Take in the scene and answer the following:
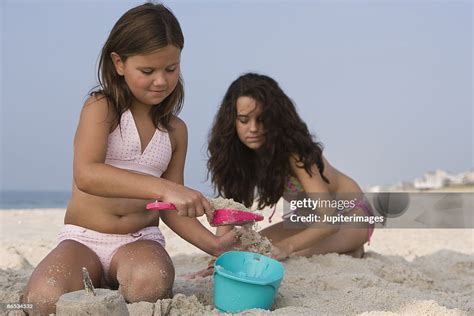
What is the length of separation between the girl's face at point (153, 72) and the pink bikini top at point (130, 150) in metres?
0.17

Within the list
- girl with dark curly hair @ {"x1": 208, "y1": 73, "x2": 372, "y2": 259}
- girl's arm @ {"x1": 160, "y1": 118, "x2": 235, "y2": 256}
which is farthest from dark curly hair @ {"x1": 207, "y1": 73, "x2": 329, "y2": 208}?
girl's arm @ {"x1": 160, "y1": 118, "x2": 235, "y2": 256}

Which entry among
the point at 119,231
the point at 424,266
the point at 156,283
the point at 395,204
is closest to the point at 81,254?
the point at 119,231

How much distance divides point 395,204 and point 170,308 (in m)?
4.94

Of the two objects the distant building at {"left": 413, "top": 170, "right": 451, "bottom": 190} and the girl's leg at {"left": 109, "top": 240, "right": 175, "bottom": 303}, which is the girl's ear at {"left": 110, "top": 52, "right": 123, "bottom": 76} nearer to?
the girl's leg at {"left": 109, "top": 240, "right": 175, "bottom": 303}

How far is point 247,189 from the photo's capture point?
3641 millimetres

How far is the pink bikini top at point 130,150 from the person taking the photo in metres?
2.41

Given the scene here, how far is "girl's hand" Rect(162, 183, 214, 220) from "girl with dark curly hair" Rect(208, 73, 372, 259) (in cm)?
127

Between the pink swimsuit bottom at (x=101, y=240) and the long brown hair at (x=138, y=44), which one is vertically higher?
the long brown hair at (x=138, y=44)

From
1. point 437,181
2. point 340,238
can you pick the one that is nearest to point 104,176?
point 340,238

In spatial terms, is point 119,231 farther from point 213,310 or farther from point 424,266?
point 424,266

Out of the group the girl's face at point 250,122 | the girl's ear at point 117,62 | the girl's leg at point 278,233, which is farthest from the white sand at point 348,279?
the girl's ear at point 117,62

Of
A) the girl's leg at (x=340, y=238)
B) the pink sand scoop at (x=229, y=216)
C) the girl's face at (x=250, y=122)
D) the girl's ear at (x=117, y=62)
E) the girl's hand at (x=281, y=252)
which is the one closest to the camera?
the pink sand scoop at (x=229, y=216)

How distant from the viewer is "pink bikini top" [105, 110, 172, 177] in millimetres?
2406

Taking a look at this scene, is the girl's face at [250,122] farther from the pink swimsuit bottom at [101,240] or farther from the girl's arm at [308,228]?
the pink swimsuit bottom at [101,240]
